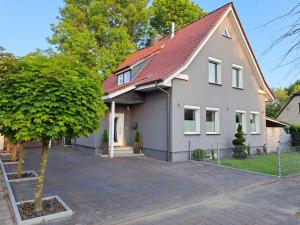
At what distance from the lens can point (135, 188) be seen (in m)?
7.68

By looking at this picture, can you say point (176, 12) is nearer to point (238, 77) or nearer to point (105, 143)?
point (238, 77)

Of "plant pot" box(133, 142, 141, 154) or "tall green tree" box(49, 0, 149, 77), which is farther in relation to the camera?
"tall green tree" box(49, 0, 149, 77)

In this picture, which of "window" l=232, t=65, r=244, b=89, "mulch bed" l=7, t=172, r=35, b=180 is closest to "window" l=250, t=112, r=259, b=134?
"window" l=232, t=65, r=244, b=89

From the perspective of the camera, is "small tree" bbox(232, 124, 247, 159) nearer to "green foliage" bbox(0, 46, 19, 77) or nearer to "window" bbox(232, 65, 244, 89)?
"window" bbox(232, 65, 244, 89)

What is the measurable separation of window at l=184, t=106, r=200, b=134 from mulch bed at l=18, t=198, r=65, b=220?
8.62m

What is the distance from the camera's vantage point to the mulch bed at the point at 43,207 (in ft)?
17.3

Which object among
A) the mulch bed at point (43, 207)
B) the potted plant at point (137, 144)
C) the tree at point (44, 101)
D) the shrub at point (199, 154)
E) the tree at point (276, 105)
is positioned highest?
the tree at point (276, 105)

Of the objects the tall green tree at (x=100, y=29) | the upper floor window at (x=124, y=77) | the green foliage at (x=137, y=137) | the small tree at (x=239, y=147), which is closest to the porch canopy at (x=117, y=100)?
the green foliage at (x=137, y=137)

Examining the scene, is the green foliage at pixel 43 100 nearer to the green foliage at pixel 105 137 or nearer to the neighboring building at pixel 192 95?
the neighboring building at pixel 192 95

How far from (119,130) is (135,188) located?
9.09 meters

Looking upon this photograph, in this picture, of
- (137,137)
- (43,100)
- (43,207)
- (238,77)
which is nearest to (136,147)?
(137,137)

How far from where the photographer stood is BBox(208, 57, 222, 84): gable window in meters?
15.2

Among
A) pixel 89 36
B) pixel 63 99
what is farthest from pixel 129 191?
pixel 89 36

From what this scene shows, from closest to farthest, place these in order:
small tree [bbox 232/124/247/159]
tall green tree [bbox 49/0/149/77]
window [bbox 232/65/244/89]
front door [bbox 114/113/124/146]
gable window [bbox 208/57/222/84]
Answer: small tree [bbox 232/124/247/159], gable window [bbox 208/57/222/84], front door [bbox 114/113/124/146], window [bbox 232/65/244/89], tall green tree [bbox 49/0/149/77]
